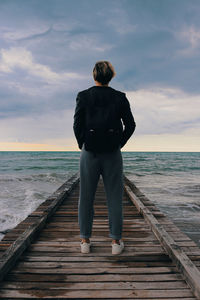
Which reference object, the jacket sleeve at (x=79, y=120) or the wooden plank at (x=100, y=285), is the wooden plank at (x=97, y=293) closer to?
the wooden plank at (x=100, y=285)

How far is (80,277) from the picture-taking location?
2271 mm

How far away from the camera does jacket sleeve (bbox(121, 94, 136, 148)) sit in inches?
98.8

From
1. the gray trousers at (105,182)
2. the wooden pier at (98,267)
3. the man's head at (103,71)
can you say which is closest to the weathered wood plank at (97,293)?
the wooden pier at (98,267)

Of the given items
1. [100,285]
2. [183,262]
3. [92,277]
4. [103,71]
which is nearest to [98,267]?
[92,277]

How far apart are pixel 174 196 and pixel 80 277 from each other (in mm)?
9437

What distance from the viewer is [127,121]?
2.54 metres

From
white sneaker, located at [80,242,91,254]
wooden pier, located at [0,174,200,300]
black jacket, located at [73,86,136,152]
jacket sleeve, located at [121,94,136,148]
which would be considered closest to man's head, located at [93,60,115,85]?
black jacket, located at [73,86,136,152]

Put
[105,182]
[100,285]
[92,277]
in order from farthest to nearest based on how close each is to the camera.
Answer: [105,182] < [92,277] < [100,285]

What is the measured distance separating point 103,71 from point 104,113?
49 centimetres

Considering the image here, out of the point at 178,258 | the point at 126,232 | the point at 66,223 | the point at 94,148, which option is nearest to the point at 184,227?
the point at 126,232

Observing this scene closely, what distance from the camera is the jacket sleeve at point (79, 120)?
248cm

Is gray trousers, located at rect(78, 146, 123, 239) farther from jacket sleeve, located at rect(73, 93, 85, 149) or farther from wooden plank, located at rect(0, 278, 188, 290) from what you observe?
wooden plank, located at rect(0, 278, 188, 290)

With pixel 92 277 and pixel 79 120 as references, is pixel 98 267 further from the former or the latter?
pixel 79 120

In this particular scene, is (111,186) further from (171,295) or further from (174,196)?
(174,196)
